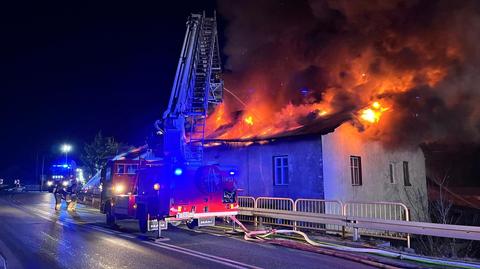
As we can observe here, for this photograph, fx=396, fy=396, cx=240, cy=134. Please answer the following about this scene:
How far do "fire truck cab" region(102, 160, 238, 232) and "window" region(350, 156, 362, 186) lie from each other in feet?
20.5

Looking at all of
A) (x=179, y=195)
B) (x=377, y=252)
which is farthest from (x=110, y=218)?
(x=377, y=252)

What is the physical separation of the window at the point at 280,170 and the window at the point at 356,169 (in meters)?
2.75

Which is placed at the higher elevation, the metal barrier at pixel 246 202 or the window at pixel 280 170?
the window at pixel 280 170

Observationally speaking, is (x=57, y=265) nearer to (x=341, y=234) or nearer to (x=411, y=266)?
(x=411, y=266)

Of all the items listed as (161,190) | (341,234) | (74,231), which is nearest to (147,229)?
(161,190)

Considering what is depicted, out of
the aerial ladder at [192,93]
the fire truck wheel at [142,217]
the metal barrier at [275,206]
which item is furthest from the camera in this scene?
the aerial ladder at [192,93]

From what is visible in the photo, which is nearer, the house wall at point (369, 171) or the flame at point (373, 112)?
the house wall at point (369, 171)

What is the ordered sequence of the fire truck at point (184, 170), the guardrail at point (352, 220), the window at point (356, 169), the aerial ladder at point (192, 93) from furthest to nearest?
the window at point (356, 169) < the aerial ladder at point (192, 93) < the fire truck at point (184, 170) < the guardrail at point (352, 220)

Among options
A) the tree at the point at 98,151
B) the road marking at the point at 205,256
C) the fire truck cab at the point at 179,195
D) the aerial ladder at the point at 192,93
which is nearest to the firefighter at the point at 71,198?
the aerial ladder at the point at 192,93

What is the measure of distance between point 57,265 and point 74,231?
208 inches

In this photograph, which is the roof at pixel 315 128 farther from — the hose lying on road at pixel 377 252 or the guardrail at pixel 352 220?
the hose lying on road at pixel 377 252

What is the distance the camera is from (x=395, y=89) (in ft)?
51.0

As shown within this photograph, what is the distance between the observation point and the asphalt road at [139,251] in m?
7.82

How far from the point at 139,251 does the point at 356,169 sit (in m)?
10.7
